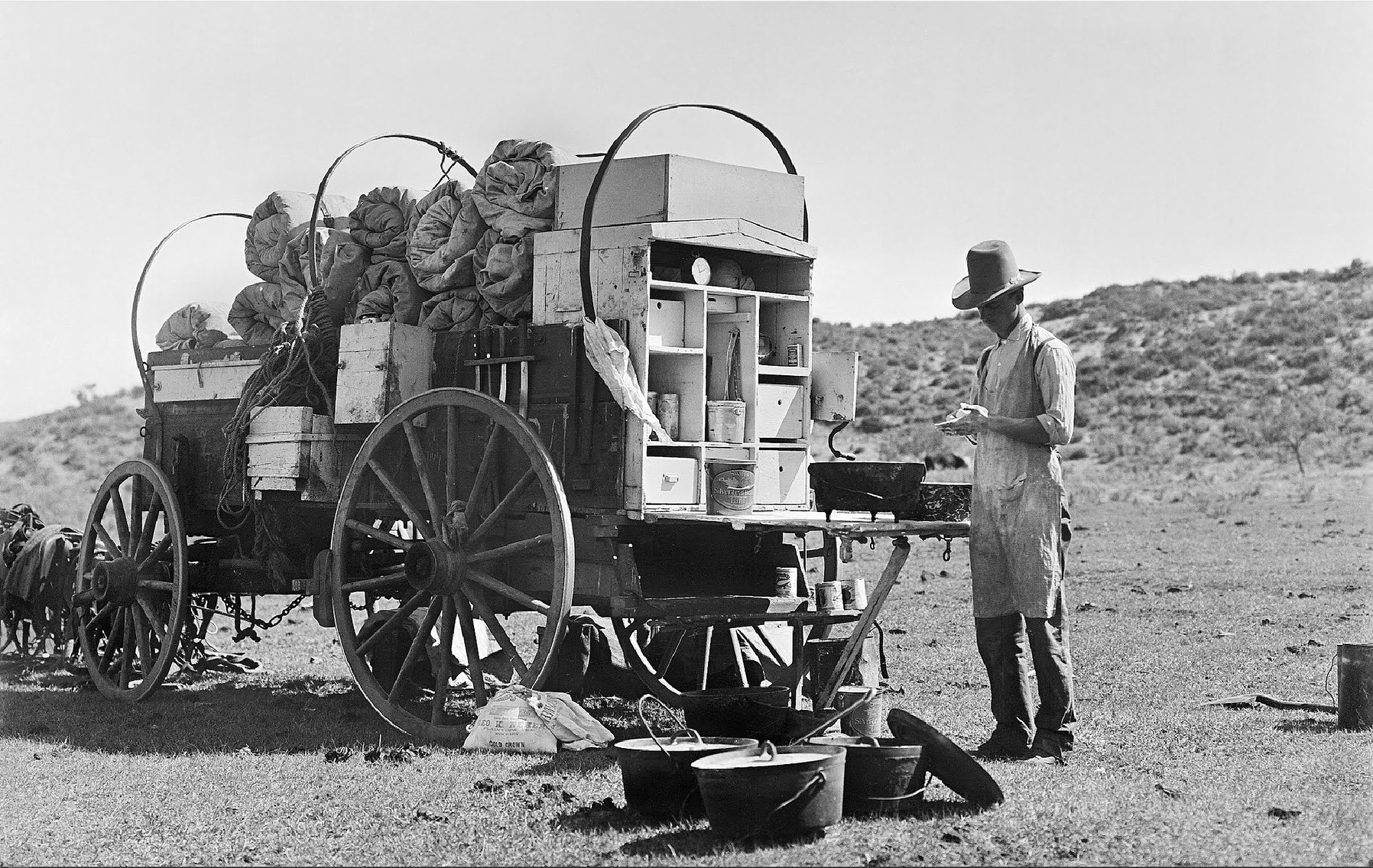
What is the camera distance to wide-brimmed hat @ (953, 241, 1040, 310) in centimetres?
659

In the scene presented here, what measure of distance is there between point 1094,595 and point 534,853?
952 cm

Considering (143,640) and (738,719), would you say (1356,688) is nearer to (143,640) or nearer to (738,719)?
(738,719)

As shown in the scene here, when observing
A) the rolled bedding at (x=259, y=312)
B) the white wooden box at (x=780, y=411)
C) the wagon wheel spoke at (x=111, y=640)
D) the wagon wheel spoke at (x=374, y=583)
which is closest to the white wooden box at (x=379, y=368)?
the wagon wheel spoke at (x=374, y=583)

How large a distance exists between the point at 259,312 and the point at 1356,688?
6934mm

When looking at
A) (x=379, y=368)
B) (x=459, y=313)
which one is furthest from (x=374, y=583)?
(x=459, y=313)

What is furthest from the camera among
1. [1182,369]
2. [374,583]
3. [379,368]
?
[1182,369]

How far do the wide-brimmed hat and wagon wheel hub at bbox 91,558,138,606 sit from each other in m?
5.52

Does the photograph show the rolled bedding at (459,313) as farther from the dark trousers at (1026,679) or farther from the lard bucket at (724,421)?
the dark trousers at (1026,679)

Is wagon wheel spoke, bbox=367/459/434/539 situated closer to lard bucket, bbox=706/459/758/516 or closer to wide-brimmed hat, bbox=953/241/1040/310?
lard bucket, bbox=706/459/758/516

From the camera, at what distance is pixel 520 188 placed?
310 inches

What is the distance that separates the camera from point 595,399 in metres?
7.30

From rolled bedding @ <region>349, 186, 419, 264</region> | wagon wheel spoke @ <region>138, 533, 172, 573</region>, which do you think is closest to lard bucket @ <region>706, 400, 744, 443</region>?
rolled bedding @ <region>349, 186, 419, 264</region>

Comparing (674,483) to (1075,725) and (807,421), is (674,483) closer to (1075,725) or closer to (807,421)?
(807,421)

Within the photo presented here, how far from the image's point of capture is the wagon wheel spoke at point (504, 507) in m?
7.14
